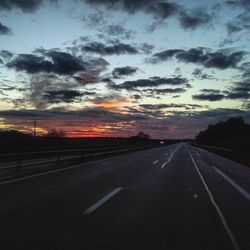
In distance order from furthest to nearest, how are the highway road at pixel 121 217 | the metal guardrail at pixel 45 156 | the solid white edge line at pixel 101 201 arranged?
the metal guardrail at pixel 45 156 < the solid white edge line at pixel 101 201 < the highway road at pixel 121 217

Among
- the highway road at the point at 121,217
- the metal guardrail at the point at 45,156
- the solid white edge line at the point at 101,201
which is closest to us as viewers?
the highway road at the point at 121,217

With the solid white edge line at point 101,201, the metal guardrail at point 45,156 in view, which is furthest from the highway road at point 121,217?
the metal guardrail at point 45,156

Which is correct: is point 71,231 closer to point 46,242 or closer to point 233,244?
point 46,242

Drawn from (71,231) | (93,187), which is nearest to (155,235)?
(71,231)

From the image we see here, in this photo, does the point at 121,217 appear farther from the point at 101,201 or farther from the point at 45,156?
the point at 45,156

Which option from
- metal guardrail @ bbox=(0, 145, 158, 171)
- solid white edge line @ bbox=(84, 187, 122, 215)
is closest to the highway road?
solid white edge line @ bbox=(84, 187, 122, 215)

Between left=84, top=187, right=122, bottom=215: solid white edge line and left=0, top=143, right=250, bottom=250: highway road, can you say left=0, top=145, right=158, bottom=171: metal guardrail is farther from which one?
left=84, top=187, right=122, bottom=215: solid white edge line

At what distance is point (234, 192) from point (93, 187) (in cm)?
474

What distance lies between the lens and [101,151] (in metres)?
39.9

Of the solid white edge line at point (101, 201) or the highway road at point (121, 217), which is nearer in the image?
the highway road at point (121, 217)

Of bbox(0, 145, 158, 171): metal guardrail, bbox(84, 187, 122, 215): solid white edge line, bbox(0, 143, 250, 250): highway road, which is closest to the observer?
bbox(0, 143, 250, 250): highway road

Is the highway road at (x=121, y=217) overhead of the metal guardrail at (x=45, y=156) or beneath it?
beneath

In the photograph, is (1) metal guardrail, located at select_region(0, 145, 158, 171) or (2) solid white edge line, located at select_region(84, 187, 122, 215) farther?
(1) metal guardrail, located at select_region(0, 145, 158, 171)

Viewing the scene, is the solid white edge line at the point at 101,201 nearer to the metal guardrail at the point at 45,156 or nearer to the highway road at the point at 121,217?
the highway road at the point at 121,217
